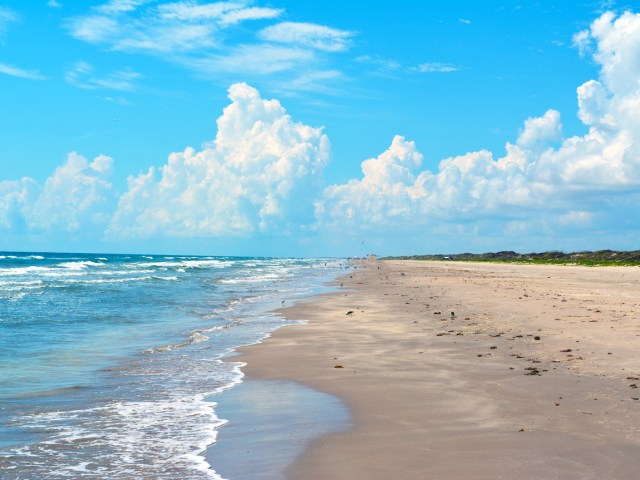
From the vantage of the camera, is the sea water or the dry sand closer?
the dry sand

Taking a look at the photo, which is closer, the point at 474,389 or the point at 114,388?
the point at 474,389

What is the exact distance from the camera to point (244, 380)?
11352 mm

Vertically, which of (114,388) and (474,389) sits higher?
(474,389)

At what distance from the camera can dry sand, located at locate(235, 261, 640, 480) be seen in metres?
6.27

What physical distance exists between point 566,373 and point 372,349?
4940 mm

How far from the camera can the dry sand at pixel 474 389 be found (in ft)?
20.6

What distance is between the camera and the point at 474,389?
386 inches

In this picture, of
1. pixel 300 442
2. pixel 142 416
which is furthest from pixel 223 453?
pixel 142 416

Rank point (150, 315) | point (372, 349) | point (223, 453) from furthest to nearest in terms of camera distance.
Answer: point (150, 315)
point (372, 349)
point (223, 453)

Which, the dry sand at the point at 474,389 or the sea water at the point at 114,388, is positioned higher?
the dry sand at the point at 474,389

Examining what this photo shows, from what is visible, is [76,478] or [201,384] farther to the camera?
[201,384]

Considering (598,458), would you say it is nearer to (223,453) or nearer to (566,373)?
(223,453)

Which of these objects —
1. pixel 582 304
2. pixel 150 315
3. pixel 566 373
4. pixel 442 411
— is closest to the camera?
pixel 442 411

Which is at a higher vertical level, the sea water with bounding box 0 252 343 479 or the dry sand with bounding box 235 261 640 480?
the dry sand with bounding box 235 261 640 480
